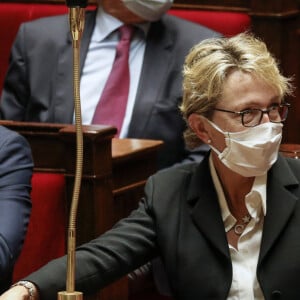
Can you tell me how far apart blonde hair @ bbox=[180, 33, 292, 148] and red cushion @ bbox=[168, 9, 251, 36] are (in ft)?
3.78

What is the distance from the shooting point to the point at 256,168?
1.67 meters

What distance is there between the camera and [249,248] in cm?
166

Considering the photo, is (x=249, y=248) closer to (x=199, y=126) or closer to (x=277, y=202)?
(x=277, y=202)

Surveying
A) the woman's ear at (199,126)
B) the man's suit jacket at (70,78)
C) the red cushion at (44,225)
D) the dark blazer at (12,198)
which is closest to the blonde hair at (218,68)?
the woman's ear at (199,126)

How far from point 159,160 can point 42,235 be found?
1.75 feet

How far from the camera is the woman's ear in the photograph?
5.71 feet

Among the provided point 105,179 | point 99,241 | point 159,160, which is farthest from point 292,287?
point 159,160

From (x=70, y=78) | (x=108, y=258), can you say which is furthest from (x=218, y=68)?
(x=70, y=78)

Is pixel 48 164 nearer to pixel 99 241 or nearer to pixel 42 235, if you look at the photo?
pixel 42 235

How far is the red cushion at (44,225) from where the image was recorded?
2.15 meters

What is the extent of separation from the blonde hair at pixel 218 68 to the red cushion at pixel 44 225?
0.53 metres

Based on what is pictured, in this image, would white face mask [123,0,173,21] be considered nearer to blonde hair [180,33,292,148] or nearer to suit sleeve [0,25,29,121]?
suit sleeve [0,25,29,121]

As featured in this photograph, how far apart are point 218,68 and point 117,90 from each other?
1.07 meters

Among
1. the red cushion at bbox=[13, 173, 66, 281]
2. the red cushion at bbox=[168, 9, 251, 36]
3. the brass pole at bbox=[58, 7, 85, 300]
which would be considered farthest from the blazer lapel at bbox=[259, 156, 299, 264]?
the red cushion at bbox=[168, 9, 251, 36]
